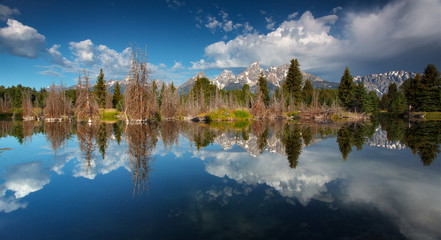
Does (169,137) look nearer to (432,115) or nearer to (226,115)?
(226,115)

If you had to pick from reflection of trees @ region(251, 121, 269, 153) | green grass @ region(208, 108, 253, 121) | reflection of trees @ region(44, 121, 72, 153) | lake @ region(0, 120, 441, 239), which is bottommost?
lake @ region(0, 120, 441, 239)

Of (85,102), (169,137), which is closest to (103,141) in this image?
(169,137)

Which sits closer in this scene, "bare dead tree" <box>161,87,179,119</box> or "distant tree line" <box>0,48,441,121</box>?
"distant tree line" <box>0,48,441,121</box>

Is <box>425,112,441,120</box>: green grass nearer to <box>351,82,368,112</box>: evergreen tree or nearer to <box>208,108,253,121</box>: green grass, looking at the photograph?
<box>351,82,368,112</box>: evergreen tree

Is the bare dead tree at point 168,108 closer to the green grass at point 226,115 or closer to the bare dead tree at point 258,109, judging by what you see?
the green grass at point 226,115

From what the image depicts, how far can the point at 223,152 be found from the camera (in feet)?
34.0

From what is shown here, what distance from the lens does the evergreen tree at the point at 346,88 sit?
54844mm

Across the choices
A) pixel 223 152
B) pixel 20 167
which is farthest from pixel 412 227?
pixel 20 167

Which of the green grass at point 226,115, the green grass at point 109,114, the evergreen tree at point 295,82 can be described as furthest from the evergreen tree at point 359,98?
the green grass at point 109,114

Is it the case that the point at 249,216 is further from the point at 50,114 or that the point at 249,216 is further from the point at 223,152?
the point at 50,114

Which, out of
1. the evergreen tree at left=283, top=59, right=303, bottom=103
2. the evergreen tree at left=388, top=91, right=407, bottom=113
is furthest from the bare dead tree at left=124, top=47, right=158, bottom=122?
the evergreen tree at left=388, top=91, right=407, bottom=113

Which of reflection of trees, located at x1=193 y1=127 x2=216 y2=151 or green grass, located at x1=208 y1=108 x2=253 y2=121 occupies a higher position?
green grass, located at x1=208 y1=108 x2=253 y2=121

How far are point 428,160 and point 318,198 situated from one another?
658 centimetres

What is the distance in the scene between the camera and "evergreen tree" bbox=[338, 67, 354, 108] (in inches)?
2159
